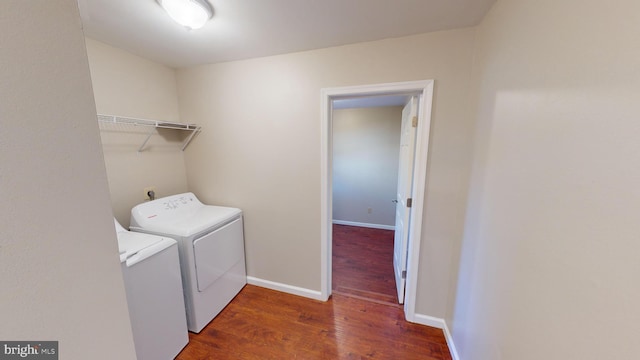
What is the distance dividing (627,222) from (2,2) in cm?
141

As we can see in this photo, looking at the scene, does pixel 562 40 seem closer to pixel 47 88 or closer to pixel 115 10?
pixel 47 88

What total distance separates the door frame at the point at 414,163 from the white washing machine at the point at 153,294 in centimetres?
119

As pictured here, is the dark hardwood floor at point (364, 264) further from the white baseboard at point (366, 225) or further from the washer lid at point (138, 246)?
the washer lid at point (138, 246)

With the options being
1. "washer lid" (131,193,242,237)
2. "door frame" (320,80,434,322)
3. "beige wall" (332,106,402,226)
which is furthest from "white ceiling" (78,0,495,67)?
"beige wall" (332,106,402,226)

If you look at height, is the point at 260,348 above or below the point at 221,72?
below

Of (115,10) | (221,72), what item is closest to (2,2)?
(115,10)

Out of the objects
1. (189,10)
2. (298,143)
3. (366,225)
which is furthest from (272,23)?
(366,225)

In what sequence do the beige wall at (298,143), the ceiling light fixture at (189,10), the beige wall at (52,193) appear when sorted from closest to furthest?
the beige wall at (52,193) < the ceiling light fixture at (189,10) < the beige wall at (298,143)

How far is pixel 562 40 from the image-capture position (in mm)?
714

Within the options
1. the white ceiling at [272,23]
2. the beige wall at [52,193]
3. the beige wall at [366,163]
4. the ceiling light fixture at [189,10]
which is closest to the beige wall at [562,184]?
the white ceiling at [272,23]

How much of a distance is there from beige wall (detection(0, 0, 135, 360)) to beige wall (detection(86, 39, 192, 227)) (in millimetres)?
1618

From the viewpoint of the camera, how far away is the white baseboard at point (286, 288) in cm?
215

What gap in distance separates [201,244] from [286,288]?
3.31ft

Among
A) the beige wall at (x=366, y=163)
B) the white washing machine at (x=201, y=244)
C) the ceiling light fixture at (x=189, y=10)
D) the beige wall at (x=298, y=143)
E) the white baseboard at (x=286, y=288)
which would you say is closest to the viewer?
the ceiling light fixture at (x=189, y=10)
